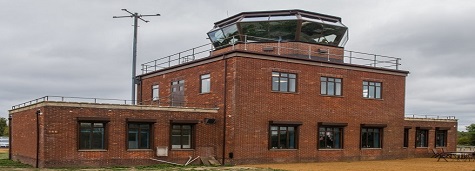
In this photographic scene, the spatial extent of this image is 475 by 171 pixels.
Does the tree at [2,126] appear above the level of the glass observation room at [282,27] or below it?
below

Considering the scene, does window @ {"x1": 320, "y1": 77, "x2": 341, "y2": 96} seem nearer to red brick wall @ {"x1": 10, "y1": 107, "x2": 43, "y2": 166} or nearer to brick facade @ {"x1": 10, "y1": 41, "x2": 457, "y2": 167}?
brick facade @ {"x1": 10, "y1": 41, "x2": 457, "y2": 167}

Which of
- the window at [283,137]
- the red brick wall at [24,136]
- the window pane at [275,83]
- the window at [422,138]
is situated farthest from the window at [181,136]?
the window at [422,138]

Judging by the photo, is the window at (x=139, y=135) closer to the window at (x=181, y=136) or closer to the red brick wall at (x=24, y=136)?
the window at (x=181, y=136)

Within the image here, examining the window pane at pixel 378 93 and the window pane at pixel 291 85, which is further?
the window pane at pixel 378 93

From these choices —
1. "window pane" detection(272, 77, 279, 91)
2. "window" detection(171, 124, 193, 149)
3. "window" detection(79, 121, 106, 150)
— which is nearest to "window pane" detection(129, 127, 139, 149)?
"window" detection(79, 121, 106, 150)

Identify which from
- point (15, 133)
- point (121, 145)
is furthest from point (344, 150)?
point (15, 133)

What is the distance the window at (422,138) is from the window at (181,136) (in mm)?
17923

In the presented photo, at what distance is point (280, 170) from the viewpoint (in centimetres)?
2520

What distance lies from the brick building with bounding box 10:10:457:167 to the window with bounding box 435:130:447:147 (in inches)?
195

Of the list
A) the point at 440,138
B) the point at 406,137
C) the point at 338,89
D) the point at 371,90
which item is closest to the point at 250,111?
the point at 338,89

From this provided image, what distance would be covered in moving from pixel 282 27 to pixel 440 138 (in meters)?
17.0

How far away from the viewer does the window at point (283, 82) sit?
30.9 m

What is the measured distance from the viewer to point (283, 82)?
31328 mm

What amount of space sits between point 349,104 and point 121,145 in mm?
13964
